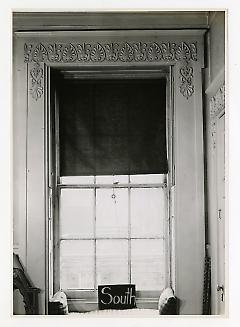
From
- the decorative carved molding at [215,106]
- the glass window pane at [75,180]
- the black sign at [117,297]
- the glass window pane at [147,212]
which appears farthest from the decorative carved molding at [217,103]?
the black sign at [117,297]

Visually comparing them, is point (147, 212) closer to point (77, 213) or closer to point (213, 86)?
point (77, 213)

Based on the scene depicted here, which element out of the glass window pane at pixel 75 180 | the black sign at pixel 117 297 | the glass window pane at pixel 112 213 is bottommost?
the black sign at pixel 117 297

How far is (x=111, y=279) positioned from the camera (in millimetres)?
1554

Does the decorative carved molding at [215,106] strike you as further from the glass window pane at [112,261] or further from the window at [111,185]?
the glass window pane at [112,261]

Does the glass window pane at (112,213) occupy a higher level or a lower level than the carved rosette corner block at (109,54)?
lower

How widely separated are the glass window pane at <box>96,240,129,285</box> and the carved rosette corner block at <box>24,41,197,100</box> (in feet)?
1.25

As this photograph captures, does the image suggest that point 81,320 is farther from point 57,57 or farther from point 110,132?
point 57,57

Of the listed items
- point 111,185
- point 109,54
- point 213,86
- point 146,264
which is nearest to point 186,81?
point 213,86

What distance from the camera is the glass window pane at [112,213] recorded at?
5.09ft

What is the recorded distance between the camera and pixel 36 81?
158cm

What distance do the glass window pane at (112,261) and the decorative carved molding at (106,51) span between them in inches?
17.0

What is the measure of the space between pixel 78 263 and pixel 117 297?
0.39ft

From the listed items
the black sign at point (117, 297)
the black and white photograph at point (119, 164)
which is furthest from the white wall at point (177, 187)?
the black sign at point (117, 297)

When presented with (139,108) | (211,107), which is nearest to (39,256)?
(139,108)
